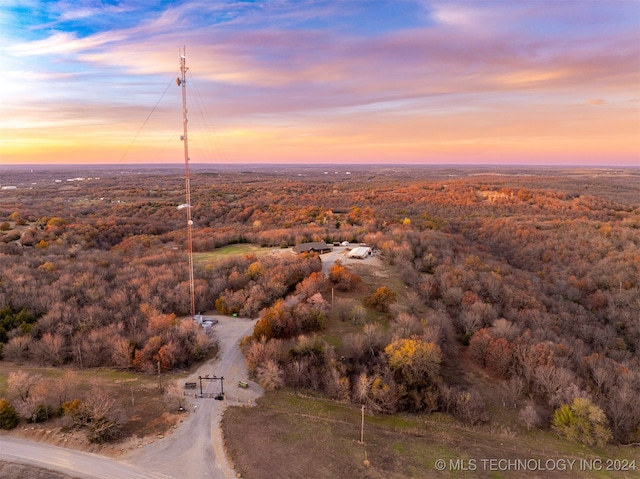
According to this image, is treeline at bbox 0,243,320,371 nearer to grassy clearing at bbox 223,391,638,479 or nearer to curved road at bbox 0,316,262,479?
curved road at bbox 0,316,262,479

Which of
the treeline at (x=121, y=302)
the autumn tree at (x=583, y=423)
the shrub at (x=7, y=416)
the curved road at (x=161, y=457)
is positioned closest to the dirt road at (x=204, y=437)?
the curved road at (x=161, y=457)

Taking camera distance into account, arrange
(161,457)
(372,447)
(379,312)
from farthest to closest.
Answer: (379,312), (372,447), (161,457)

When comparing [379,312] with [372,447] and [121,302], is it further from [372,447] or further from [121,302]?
[121,302]

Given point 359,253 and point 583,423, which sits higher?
point 359,253

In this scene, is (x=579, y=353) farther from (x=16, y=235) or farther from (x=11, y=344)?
(x=16, y=235)

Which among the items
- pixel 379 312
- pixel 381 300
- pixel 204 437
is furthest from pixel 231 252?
pixel 204 437

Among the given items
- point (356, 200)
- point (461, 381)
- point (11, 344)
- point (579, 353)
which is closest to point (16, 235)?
point (11, 344)

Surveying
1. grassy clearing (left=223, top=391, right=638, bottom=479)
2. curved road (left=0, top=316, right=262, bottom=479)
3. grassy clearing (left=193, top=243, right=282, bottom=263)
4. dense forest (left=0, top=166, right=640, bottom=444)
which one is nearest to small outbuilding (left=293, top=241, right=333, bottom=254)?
grassy clearing (left=193, top=243, right=282, bottom=263)
